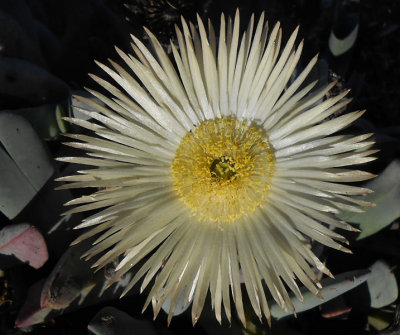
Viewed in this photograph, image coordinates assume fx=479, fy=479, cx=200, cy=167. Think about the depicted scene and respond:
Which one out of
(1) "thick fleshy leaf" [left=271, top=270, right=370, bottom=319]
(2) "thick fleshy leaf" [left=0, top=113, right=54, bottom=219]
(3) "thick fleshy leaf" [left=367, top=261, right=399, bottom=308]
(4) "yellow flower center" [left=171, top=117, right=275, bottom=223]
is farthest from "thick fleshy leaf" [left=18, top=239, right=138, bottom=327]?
(3) "thick fleshy leaf" [left=367, top=261, right=399, bottom=308]

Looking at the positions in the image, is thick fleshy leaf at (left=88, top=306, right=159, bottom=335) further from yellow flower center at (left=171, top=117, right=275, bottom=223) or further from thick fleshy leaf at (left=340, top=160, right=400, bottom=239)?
thick fleshy leaf at (left=340, top=160, right=400, bottom=239)

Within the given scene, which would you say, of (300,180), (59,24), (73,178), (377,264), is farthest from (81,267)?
(59,24)

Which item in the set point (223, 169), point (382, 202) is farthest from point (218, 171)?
point (382, 202)

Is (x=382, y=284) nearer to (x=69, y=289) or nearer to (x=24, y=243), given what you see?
(x=69, y=289)

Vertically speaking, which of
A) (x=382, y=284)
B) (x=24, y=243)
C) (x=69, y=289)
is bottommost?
(x=382, y=284)

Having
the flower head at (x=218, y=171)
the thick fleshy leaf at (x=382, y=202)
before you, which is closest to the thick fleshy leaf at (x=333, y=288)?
the flower head at (x=218, y=171)

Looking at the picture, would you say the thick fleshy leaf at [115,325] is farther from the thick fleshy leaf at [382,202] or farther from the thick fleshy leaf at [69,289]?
the thick fleshy leaf at [382,202]
